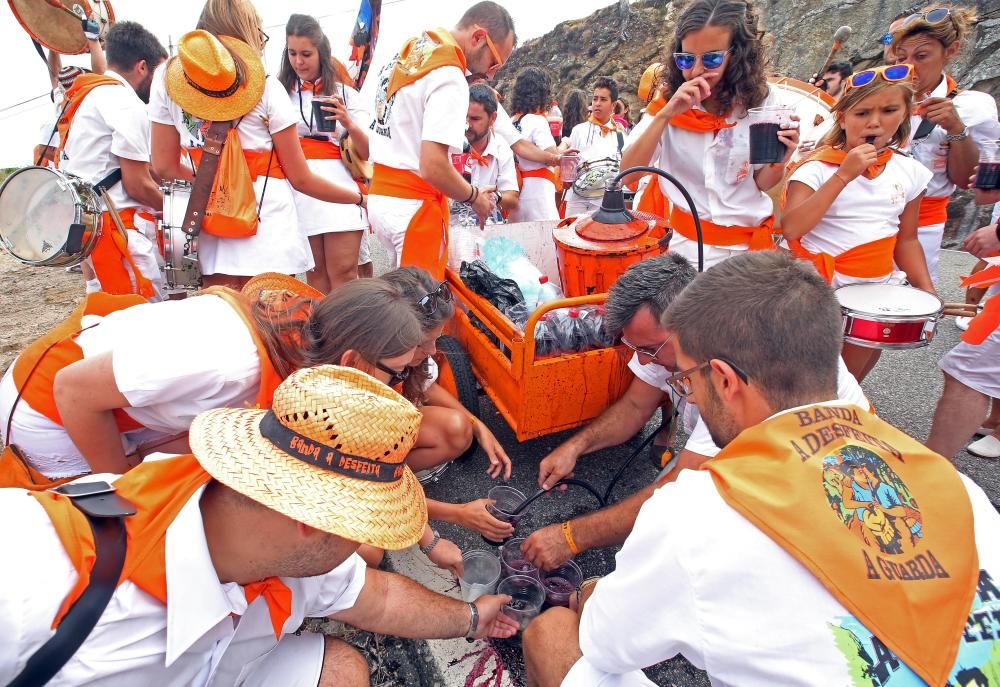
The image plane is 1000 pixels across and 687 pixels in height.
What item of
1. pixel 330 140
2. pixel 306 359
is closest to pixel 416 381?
pixel 306 359

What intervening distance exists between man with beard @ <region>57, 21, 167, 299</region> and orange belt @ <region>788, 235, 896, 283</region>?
12.1 ft

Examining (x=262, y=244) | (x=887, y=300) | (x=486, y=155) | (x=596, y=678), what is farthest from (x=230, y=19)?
(x=887, y=300)

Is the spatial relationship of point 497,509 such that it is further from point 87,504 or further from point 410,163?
point 410,163

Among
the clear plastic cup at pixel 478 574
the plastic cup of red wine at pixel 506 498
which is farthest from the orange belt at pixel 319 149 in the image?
the clear plastic cup at pixel 478 574

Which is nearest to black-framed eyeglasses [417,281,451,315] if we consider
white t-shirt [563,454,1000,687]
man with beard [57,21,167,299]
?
white t-shirt [563,454,1000,687]

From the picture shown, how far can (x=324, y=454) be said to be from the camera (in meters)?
1.21

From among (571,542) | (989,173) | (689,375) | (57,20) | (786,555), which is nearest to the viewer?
(786,555)

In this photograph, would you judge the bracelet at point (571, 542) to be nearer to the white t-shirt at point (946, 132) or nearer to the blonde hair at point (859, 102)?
the blonde hair at point (859, 102)

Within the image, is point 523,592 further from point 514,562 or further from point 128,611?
point 128,611

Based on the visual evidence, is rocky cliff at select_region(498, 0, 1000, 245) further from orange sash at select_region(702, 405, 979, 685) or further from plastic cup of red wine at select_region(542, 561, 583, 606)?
plastic cup of red wine at select_region(542, 561, 583, 606)

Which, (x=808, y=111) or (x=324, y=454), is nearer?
(x=324, y=454)

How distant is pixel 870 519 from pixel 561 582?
151cm

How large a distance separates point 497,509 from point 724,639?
1550mm

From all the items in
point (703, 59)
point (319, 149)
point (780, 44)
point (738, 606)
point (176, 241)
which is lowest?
point (738, 606)
